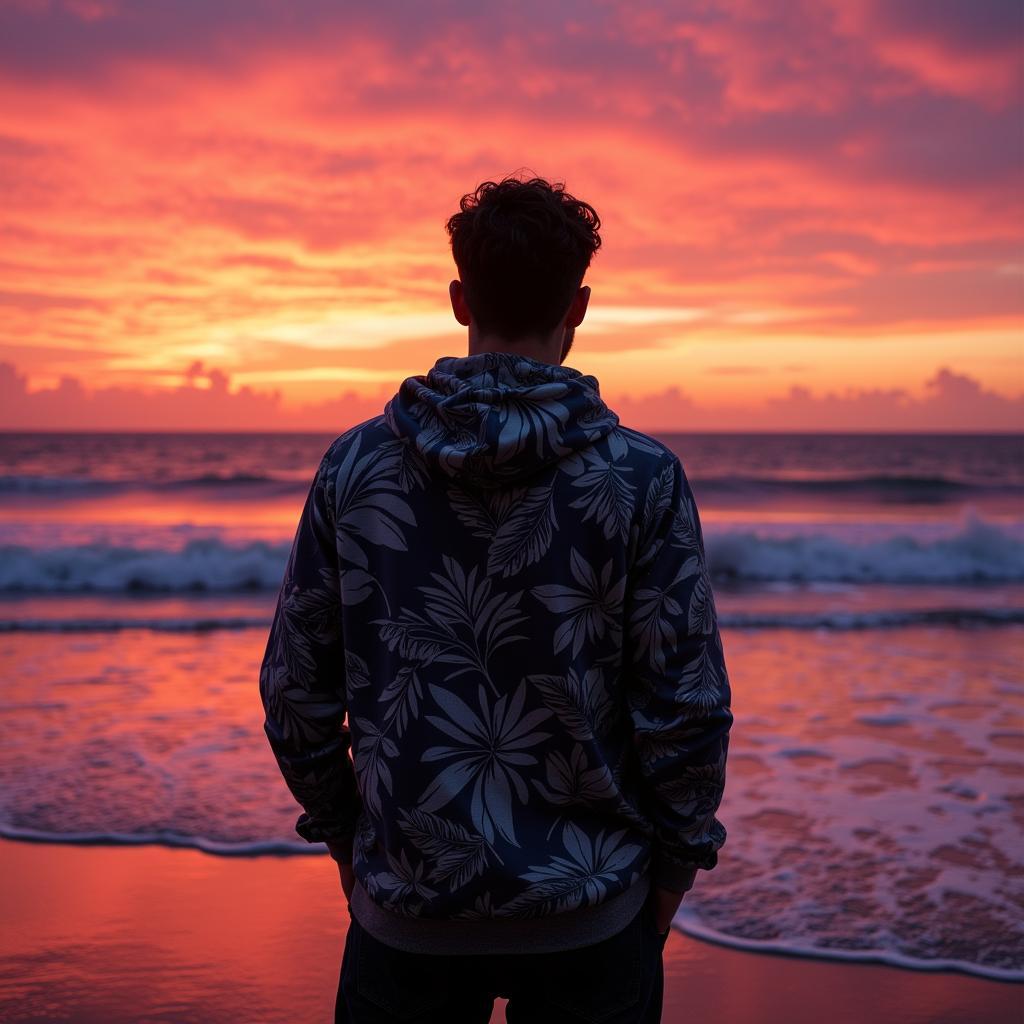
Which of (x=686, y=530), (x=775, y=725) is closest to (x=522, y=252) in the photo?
(x=686, y=530)

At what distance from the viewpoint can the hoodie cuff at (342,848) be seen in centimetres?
169

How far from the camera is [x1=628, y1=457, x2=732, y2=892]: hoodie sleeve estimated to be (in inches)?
57.7

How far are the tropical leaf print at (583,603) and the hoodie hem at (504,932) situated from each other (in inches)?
15.2

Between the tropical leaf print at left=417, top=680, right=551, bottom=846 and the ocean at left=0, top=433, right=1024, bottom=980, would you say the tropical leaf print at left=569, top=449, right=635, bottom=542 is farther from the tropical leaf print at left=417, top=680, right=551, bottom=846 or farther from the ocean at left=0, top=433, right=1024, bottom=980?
the ocean at left=0, top=433, right=1024, bottom=980

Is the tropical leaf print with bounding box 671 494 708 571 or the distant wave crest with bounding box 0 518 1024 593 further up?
the tropical leaf print with bounding box 671 494 708 571

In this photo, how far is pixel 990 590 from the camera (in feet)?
40.0

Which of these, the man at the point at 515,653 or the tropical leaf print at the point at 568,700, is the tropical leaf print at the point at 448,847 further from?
the tropical leaf print at the point at 568,700

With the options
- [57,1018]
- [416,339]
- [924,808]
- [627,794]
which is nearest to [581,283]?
[627,794]

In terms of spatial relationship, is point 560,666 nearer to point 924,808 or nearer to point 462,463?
point 462,463

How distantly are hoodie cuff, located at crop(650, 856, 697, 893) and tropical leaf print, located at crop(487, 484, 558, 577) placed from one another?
54cm

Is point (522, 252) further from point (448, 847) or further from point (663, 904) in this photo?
point (663, 904)

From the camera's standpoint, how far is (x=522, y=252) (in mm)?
1415

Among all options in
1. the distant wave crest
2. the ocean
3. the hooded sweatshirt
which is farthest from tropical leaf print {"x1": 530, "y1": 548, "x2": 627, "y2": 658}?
the distant wave crest

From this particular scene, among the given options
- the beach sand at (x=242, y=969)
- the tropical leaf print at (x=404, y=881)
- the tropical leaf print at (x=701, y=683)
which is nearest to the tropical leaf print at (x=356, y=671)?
the tropical leaf print at (x=404, y=881)
